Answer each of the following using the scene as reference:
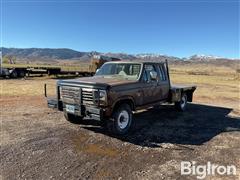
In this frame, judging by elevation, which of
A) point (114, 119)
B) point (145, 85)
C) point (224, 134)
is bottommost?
point (224, 134)

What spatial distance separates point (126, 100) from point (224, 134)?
3.02m

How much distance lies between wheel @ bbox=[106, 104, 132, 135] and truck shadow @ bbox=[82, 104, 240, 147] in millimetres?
212

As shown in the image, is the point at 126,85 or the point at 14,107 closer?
the point at 126,85

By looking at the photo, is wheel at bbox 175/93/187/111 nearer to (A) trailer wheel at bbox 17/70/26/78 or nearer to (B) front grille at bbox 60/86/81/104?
(B) front grille at bbox 60/86/81/104

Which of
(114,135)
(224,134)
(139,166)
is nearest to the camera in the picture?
(139,166)

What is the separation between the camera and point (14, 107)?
10.5 meters

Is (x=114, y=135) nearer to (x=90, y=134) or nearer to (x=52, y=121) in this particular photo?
(x=90, y=134)

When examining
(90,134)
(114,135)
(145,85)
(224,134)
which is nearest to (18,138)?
(90,134)

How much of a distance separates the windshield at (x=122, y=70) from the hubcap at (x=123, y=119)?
1.23m

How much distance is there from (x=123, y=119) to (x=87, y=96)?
1.23m

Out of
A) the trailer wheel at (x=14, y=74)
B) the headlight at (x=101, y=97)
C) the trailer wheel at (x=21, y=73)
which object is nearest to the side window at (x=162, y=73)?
the headlight at (x=101, y=97)

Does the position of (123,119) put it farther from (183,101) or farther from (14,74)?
(14,74)

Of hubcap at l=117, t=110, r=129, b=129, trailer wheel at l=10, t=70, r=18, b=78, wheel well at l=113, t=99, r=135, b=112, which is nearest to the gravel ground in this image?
hubcap at l=117, t=110, r=129, b=129

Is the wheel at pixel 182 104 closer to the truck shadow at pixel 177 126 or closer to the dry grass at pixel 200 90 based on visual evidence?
the truck shadow at pixel 177 126
